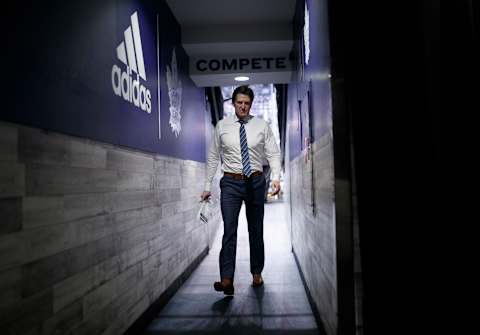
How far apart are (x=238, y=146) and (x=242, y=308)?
1.17 metres

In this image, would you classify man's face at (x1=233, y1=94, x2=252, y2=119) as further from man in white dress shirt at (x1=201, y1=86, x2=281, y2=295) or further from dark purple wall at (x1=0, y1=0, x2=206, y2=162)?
dark purple wall at (x1=0, y1=0, x2=206, y2=162)

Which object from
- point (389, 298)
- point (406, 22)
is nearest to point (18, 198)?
point (389, 298)

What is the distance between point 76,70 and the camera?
1.44 metres

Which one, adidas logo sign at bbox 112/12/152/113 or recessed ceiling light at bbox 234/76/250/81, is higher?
recessed ceiling light at bbox 234/76/250/81

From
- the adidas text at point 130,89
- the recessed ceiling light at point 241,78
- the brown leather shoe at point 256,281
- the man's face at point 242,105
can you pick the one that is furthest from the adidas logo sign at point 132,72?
the recessed ceiling light at point 241,78

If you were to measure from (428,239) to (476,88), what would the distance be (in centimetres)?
54

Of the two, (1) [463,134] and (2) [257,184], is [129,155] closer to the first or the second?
(2) [257,184]

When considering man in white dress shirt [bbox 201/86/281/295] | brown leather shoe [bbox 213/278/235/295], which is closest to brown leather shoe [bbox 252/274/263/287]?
man in white dress shirt [bbox 201/86/281/295]

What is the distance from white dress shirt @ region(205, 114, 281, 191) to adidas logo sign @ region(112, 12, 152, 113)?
0.68m

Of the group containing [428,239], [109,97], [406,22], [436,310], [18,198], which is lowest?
[436,310]

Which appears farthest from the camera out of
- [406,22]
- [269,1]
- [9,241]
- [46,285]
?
[269,1]

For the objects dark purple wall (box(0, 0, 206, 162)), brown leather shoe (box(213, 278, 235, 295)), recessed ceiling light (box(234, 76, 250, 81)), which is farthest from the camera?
recessed ceiling light (box(234, 76, 250, 81))

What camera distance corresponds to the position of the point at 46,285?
122 cm

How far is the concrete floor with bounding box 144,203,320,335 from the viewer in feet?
6.86
